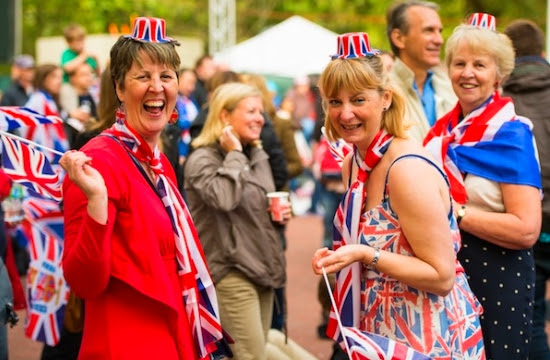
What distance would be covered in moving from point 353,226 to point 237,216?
2.03m

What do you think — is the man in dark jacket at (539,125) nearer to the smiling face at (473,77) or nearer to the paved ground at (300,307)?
the smiling face at (473,77)

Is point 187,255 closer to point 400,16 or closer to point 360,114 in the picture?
point 360,114

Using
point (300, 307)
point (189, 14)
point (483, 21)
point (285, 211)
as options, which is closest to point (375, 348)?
point (483, 21)

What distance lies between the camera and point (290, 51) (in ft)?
64.2

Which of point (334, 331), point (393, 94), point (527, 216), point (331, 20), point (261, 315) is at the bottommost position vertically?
point (261, 315)

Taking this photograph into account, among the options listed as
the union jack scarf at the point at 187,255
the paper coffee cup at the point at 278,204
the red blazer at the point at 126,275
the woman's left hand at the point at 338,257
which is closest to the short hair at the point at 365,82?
the woman's left hand at the point at 338,257

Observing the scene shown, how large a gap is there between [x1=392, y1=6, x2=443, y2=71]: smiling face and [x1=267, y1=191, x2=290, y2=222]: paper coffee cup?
1174 mm

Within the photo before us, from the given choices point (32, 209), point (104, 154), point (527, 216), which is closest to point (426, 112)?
point (527, 216)

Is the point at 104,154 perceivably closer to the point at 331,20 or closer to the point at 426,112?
the point at 426,112

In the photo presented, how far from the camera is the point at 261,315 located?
570 centimetres

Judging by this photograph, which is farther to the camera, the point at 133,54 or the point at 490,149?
the point at 490,149

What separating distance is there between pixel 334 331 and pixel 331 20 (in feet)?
102

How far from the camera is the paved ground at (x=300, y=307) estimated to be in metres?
7.88

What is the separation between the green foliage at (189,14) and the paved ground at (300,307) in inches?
773
